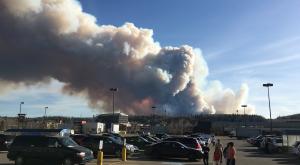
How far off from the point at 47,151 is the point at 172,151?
12.7 meters

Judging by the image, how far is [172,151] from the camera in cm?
3572

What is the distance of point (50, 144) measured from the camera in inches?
1013

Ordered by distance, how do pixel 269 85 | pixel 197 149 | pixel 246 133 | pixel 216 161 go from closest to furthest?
pixel 216 161 < pixel 197 149 < pixel 269 85 < pixel 246 133

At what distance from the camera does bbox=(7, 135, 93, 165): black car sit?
25.2 meters

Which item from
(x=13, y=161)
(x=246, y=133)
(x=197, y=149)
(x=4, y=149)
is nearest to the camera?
(x=13, y=161)

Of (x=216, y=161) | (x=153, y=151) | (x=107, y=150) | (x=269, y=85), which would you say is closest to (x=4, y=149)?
(x=107, y=150)

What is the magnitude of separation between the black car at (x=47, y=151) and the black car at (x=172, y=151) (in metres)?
10.6

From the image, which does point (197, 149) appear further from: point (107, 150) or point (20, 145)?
point (20, 145)

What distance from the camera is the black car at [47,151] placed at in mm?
25156

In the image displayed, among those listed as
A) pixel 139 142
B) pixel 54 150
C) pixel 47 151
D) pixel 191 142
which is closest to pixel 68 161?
pixel 54 150

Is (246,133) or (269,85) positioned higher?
(269,85)

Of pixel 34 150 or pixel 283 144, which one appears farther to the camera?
pixel 283 144

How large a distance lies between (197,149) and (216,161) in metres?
10.3

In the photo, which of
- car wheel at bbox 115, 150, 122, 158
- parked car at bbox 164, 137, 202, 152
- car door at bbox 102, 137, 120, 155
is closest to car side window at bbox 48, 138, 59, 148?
car door at bbox 102, 137, 120, 155
